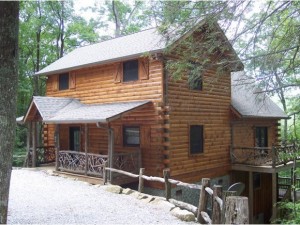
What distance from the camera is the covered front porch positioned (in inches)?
486

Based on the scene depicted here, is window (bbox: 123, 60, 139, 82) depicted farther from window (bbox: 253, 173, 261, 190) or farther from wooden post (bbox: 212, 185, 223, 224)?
window (bbox: 253, 173, 261, 190)

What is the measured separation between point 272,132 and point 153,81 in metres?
10.4

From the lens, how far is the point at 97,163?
13.0 meters

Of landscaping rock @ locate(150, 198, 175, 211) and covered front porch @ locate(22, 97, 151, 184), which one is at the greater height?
covered front porch @ locate(22, 97, 151, 184)

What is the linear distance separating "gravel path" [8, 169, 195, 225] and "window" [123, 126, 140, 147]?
9.07 ft

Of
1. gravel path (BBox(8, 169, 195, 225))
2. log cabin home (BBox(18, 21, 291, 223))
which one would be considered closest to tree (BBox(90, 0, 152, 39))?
log cabin home (BBox(18, 21, 291, 223))

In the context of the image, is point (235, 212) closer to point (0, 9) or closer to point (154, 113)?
point (0, 9)

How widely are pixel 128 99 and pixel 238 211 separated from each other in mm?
9790

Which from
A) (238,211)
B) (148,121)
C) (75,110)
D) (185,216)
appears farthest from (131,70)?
(238,211)

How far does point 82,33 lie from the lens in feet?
96.9

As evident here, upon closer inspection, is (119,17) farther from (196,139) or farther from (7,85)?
(7,85)

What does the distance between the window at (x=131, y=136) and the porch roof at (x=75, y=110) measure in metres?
1.18

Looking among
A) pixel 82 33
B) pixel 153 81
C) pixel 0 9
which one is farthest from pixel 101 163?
pixel 82 33

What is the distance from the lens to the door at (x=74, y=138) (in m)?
16.9
